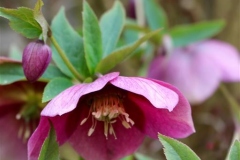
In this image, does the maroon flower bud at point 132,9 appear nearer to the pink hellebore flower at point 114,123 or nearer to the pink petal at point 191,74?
the pink petal at point 191,74

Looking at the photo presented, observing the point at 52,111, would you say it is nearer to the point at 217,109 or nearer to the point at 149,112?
the point at 149,112

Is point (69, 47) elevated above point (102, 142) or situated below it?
above

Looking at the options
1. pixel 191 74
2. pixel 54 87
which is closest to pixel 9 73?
pixel 54 87

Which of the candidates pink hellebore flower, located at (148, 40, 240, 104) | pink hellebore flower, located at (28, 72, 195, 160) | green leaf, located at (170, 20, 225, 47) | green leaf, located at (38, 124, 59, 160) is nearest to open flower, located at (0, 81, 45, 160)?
pink hellebore flower, located at (28, 72, 195, 160)

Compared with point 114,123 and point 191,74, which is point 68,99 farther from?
point 191,74

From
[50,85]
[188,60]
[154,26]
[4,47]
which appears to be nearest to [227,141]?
[188,60]
